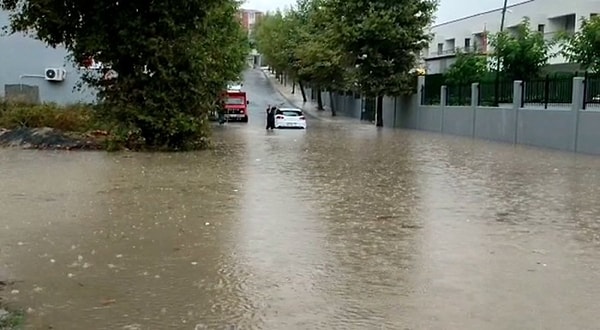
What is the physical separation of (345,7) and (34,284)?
124 ft

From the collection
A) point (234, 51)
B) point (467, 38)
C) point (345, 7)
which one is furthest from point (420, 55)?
point (467, 38)

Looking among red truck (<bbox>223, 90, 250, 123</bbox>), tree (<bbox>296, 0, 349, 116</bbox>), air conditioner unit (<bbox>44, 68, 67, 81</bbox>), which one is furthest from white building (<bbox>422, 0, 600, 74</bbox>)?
air conditioner unit (<bbox>44, 68, 67, 81</bbox>)

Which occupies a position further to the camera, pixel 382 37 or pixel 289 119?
pixel 289 119

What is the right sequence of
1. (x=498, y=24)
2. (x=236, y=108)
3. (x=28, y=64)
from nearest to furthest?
(x=28, y=64) < (x=236, y=108) < (x=498, y=24)

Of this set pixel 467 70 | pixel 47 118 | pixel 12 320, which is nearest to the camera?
pixel 12 320

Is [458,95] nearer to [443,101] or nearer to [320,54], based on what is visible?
[443,101]

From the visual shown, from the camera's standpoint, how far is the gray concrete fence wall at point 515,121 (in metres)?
25.5

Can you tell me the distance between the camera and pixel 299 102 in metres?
84.4

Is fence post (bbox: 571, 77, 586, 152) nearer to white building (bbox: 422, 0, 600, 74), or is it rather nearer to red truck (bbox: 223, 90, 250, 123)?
white building (bbox: 422, 0, 600, 74)

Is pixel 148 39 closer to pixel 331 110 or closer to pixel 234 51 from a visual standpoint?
pixel 234 51

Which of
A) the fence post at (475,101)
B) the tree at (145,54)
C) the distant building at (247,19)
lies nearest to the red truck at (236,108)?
the distant building at (247,19)

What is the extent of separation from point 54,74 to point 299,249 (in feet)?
117

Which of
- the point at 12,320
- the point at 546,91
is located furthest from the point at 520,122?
the point at 12,320

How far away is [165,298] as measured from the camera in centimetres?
666
